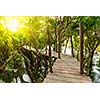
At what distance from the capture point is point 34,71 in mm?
2836

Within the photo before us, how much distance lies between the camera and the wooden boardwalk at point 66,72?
2820 mm

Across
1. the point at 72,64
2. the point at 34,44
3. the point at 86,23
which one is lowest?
the point at 72,64

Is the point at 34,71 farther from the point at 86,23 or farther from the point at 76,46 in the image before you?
the point at 86,23

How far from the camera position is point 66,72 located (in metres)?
2.83

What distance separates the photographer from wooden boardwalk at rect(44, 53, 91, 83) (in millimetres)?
2820

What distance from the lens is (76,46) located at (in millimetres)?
2811
